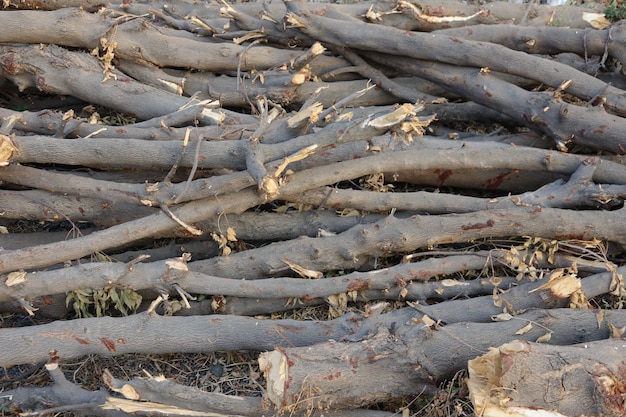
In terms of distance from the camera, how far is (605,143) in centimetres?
354

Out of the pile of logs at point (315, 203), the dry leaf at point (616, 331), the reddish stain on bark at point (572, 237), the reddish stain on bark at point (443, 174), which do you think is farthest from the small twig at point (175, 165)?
the dry leaf at point (616, 331)

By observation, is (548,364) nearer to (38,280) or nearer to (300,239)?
(300,239)

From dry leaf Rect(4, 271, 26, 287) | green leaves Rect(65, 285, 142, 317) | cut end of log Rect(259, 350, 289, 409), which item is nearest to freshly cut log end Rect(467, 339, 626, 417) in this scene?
cut end of log Rect(259, 350, 289, 409)

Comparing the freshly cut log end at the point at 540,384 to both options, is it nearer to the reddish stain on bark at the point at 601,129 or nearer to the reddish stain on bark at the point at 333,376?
the reddish stain on bark at the point at 333,376

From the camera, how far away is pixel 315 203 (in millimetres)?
3316

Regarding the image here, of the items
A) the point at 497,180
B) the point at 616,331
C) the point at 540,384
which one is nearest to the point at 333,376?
the point at 540,384

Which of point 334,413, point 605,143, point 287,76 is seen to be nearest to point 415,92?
point 287,76

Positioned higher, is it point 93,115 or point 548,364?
point 93,115

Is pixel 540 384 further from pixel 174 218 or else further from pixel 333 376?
pixel 174 218

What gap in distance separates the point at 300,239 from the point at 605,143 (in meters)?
1.66

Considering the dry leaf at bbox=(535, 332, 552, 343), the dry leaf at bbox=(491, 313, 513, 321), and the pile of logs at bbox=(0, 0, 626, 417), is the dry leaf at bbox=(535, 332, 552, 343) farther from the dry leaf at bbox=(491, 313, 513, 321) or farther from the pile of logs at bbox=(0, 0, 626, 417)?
the dry leaf at bbox=(491, 313, 513, 321)

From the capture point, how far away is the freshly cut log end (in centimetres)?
239

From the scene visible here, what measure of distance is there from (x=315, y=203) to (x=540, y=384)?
53.3 inches

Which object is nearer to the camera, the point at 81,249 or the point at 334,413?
the point at 334,413
